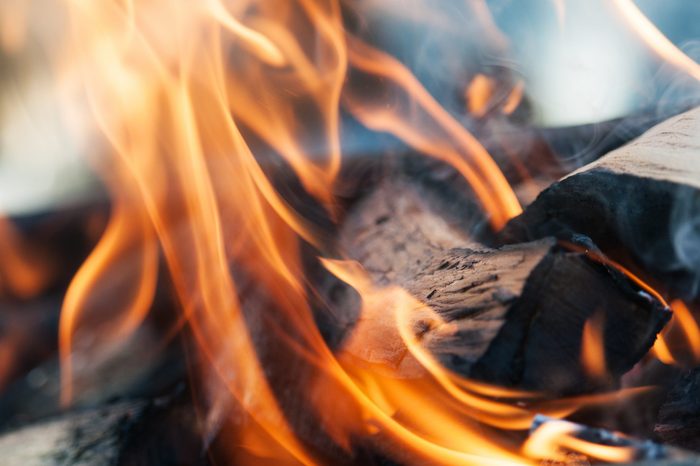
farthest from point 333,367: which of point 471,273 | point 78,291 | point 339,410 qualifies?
point 78,291

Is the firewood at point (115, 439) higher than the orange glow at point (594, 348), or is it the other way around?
the orange glow at point (594, 348)

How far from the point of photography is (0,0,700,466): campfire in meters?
1.30

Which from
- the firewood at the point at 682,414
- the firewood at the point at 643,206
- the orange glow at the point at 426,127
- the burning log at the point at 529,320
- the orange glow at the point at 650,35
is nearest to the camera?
the burning log at the point at 529,320

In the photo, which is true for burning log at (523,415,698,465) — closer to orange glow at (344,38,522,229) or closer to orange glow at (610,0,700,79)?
orange glow at (344,38,522,229)

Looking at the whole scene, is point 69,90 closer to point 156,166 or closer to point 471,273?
point 156,166

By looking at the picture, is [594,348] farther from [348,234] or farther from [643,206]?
[348,234]

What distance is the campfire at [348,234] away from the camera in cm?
130

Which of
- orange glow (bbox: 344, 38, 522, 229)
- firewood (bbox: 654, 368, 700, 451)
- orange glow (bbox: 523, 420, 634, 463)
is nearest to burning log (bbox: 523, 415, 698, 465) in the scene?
orange glow (bbox: 523, 420, 634, 463)

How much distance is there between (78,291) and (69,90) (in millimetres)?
1734

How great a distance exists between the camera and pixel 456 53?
355 centimetres

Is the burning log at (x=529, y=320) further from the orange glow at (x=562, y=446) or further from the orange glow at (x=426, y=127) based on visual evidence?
the orange glow at (x=426, y=127)

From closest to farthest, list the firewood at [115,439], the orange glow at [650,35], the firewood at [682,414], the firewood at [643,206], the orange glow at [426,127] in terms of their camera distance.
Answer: the firewood at [643,206] → the firewood at [682,414] → the firewood at [115,439] → the orange glow at [426,127] → the orange glow at [650,35]

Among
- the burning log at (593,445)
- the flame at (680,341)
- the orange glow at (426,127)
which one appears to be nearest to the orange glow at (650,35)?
the orange glow at (426,127)

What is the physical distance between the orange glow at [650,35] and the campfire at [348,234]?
0.03 metres
